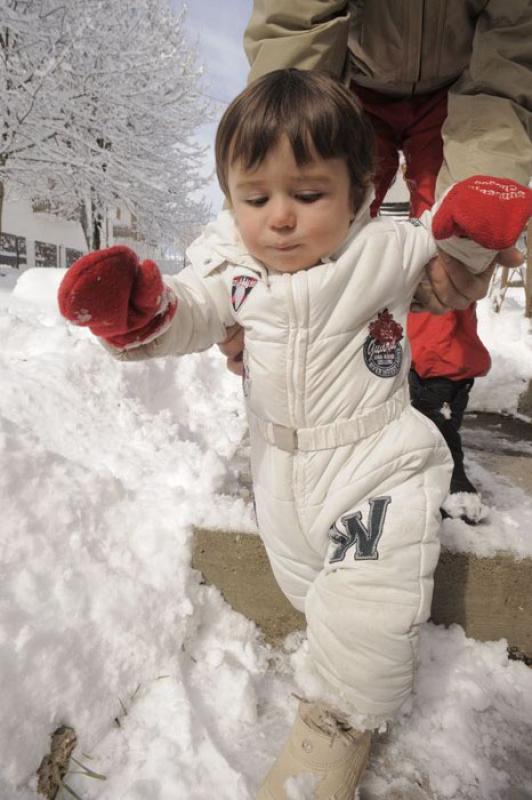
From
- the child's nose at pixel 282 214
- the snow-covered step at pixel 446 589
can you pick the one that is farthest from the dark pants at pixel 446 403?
the child's nose at pixel 282 214

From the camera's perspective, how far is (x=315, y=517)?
1.20 meters

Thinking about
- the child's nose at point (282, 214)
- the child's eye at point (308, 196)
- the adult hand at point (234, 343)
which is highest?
the child's eye at point (308, 196)

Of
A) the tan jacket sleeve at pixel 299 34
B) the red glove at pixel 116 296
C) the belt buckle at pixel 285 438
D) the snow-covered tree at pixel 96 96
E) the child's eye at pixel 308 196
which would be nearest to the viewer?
the red glove at pixel 116 296

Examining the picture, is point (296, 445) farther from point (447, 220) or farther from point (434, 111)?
point (434, 111)

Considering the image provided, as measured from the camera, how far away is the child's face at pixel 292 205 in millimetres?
1079

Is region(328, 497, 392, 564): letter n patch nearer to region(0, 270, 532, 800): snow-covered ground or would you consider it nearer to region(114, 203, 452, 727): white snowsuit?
region(114, 203, 452, 727): white snowsuit

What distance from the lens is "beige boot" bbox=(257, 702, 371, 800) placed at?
3.52 ft

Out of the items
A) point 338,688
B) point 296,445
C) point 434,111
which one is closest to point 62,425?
point 296,445

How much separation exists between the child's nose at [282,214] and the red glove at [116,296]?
26cm

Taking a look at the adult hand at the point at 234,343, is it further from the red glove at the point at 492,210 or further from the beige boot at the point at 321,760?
the beige boot at the point at 321,760

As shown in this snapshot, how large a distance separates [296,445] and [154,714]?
0.69 m

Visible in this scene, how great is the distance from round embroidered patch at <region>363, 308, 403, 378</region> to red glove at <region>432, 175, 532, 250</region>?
248 mm

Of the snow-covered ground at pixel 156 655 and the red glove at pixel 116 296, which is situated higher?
the red glove at pixel 116 296

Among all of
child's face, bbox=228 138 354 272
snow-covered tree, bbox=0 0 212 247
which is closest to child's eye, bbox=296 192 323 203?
child's face, bbox=228 138 354 272
